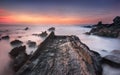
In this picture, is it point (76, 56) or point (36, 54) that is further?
point (36, 54)

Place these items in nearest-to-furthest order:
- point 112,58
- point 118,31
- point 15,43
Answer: point 112,58 < point 15,43 < point 118,31

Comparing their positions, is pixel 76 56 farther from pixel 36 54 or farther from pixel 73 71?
pixel 36 54

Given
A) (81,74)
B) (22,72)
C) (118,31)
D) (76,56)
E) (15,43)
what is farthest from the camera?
(118,31)

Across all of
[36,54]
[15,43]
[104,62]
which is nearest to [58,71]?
[36,54]

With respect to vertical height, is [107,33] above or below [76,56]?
below

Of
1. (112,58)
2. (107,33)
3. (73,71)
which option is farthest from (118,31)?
(73,71)

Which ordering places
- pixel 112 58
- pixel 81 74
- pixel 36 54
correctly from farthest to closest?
pixel 112 58 → pixel 36 54 → pixel 81 74

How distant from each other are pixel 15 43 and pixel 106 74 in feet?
40.3

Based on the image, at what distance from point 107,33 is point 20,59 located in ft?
76.3

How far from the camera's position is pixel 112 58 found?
29.9 feet

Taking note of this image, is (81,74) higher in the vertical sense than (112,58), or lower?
higher

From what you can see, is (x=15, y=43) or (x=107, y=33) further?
(x=107, y=33)

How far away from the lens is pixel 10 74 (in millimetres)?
7434

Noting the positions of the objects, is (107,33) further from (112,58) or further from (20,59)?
(20,59)
